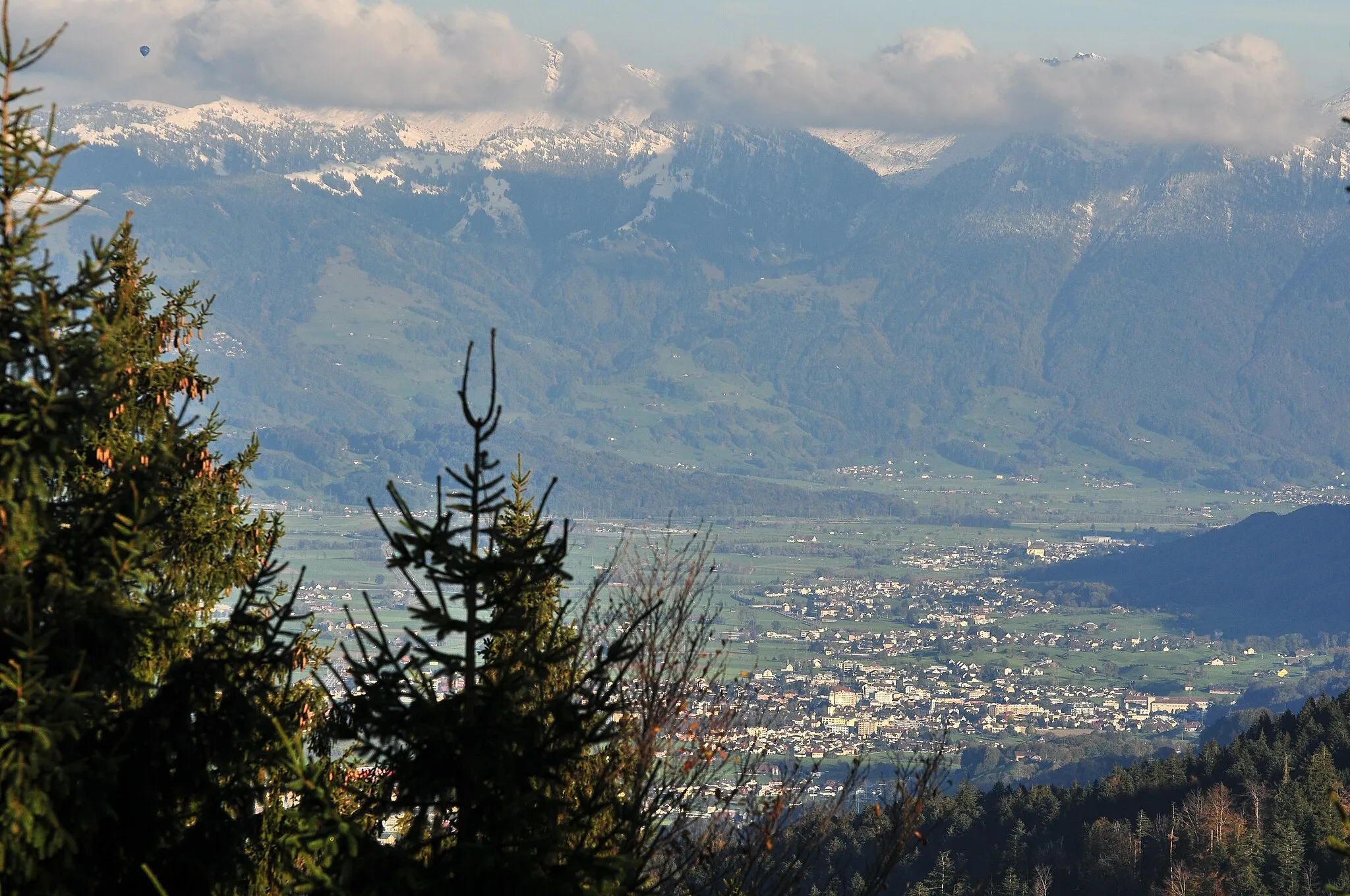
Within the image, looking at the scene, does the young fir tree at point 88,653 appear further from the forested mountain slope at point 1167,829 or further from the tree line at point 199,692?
the forested mountain slope at point 1167,829

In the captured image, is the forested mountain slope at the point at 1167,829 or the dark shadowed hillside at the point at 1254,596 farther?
the dark shadowed hillside at the point at 1254,596

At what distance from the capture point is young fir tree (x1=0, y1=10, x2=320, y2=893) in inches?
289

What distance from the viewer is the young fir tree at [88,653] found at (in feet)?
24.1

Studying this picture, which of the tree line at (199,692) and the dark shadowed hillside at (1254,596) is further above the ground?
the tree line at (199,692)

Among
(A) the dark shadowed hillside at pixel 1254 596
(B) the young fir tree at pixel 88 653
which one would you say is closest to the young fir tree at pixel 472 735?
(B) the young fir tree at pixel 88 653

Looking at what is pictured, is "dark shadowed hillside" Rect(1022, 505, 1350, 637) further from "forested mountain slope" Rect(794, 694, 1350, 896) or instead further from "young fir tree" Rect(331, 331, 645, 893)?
"young fir tree" Rect(331, 331, 645, 893)

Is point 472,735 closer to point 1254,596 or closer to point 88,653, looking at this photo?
point 88,653

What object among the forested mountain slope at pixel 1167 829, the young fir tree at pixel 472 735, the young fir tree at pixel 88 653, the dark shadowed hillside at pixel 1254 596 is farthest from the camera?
the dark shadowed hillside at pixel 1254 596

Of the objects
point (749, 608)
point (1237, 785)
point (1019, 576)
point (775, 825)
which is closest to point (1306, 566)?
point (1019, 576)

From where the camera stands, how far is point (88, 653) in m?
7.79

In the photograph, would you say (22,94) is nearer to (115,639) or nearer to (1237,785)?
(115,639)

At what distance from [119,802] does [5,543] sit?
55.5 inches

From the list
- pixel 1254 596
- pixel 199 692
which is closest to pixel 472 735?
pixel 199 692

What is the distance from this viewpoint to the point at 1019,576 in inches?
7815
